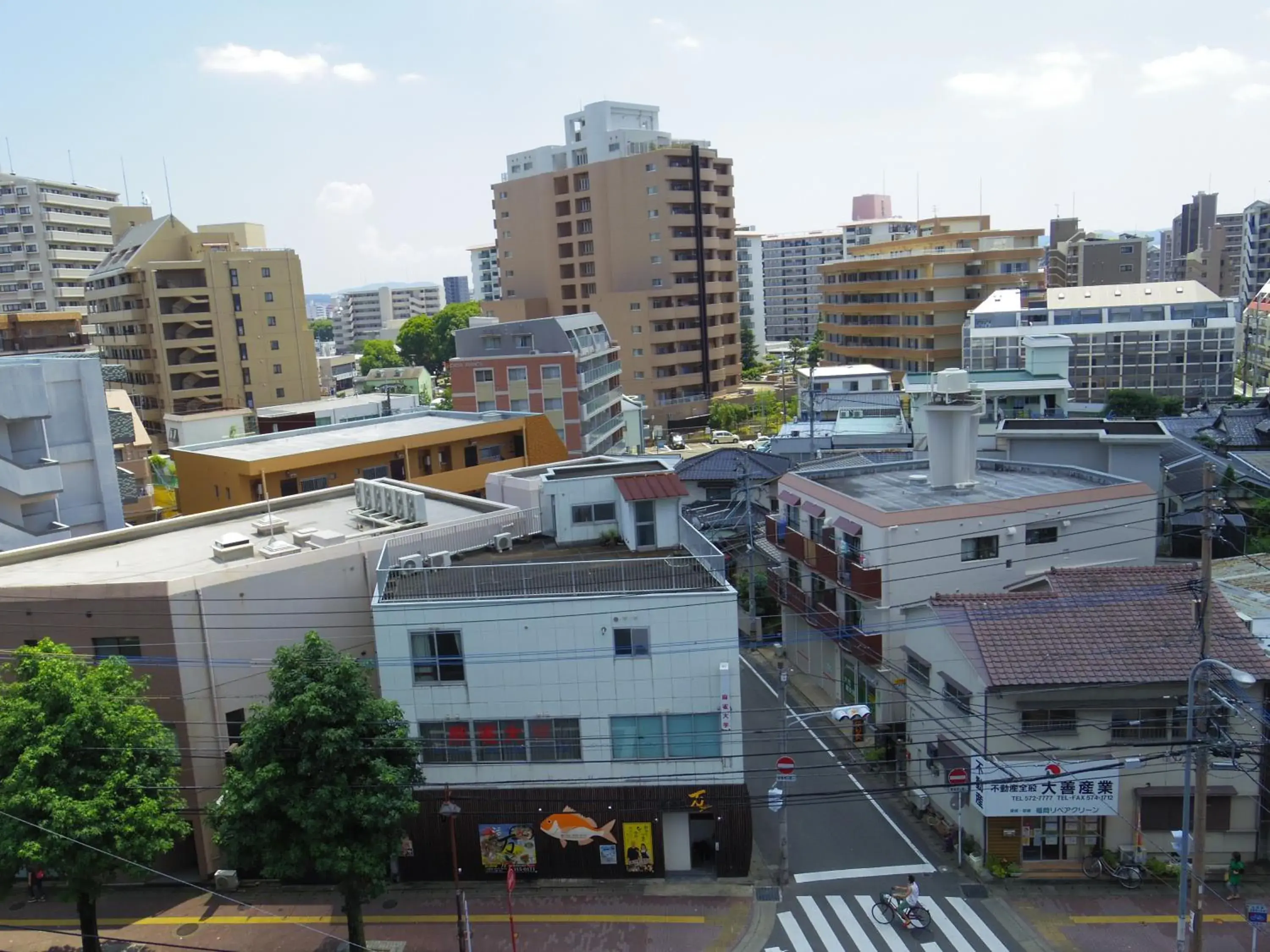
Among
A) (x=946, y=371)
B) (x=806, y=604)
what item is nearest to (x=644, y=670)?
(x=806, y=604)

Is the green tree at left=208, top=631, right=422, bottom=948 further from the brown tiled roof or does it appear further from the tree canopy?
the tree canopy

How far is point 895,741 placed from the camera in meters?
26.0

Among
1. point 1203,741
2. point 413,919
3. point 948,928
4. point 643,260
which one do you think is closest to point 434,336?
point 643,260

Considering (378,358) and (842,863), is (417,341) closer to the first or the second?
(378,358)

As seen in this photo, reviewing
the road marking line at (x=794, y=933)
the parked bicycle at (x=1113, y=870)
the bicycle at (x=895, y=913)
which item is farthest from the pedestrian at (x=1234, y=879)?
the road marking line at (x=794, y=933)

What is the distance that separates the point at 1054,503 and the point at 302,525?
20689 millimetres

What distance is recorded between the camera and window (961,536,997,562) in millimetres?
26031

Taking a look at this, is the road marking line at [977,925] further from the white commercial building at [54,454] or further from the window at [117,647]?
the white commercial building at [54,454]

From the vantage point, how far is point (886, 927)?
773 inches

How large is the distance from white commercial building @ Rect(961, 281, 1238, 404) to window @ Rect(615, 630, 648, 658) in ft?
165

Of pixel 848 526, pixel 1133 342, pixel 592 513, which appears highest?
pixel 1133 342

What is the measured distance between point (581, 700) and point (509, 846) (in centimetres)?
366

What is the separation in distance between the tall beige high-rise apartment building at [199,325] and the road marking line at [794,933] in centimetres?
5948

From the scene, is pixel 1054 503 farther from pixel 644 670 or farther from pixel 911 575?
pixel 644 670
